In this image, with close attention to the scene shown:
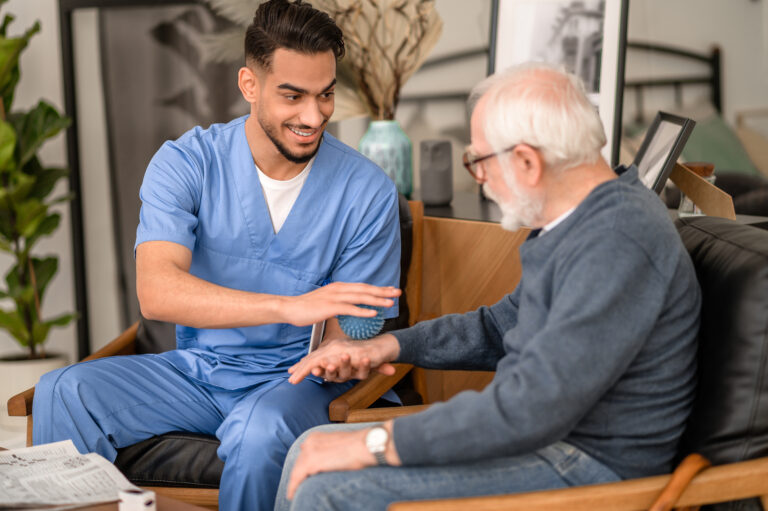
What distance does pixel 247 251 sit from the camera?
1973 mm

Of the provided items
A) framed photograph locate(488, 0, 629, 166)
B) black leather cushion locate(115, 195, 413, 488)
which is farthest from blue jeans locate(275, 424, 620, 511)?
framed photograph locate(488, 0, 629, 166)

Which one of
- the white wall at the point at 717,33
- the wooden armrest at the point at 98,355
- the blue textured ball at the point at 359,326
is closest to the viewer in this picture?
the blue textured ball at the point at 359,326

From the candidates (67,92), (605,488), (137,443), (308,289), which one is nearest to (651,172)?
(308,289)

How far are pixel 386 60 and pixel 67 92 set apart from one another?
151 centimetres

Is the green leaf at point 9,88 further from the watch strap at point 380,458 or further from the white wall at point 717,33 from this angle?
the watch strap at point 380,458

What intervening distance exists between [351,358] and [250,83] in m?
0.77

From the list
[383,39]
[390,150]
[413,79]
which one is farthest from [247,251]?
[413,79]

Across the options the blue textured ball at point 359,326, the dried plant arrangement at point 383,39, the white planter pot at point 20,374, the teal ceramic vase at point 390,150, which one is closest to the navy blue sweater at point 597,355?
the blue textured ball at point 359,326

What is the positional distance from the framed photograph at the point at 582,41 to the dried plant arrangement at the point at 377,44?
244 mm

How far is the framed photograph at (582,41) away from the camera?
2336mm

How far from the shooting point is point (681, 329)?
1.27 metres

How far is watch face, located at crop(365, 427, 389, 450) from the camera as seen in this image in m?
1.25

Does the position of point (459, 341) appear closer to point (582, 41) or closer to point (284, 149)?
point (284, 149)

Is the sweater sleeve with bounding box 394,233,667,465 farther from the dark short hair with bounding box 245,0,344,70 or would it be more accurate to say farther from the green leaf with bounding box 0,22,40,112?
the green leaf with bounding box 0,22,40,112
